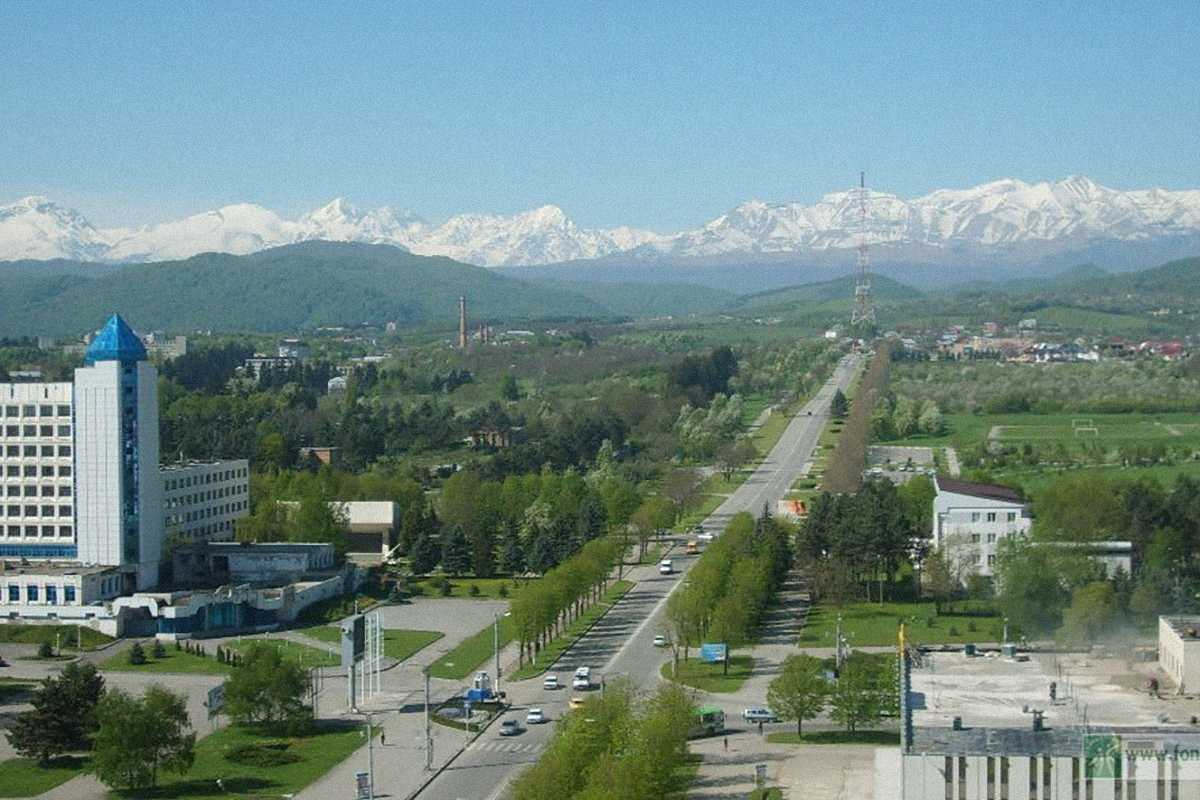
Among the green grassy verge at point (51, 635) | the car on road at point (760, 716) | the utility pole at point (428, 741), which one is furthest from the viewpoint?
the green grassy verge at point (51, 635)

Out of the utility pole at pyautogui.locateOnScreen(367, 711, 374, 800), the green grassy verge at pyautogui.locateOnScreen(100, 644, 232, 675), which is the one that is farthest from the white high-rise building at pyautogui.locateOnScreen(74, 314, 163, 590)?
the utility pole at pyautogui.locateOnScreen(367, 711, 374, 800)

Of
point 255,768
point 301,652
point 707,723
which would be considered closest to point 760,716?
point 707,723

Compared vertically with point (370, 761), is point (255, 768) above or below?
below

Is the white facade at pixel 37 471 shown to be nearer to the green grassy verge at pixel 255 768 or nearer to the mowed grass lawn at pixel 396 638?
the mowed grass lawn at pixel 396 638

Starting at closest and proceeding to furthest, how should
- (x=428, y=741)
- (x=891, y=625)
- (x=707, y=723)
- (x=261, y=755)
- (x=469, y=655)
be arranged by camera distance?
(x=428, y=741)
(x=261, y=755)
(x=707, y=723)
(x=469, y=655)
(x=891, y=625)

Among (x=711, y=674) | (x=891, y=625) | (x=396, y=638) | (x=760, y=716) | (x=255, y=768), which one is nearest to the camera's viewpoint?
(x=255, y=768)

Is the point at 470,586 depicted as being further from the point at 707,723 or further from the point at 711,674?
the point at 707,723

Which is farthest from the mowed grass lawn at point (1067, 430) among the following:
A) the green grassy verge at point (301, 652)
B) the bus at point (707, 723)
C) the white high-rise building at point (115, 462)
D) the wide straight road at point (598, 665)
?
the bus at point (707, 723)
